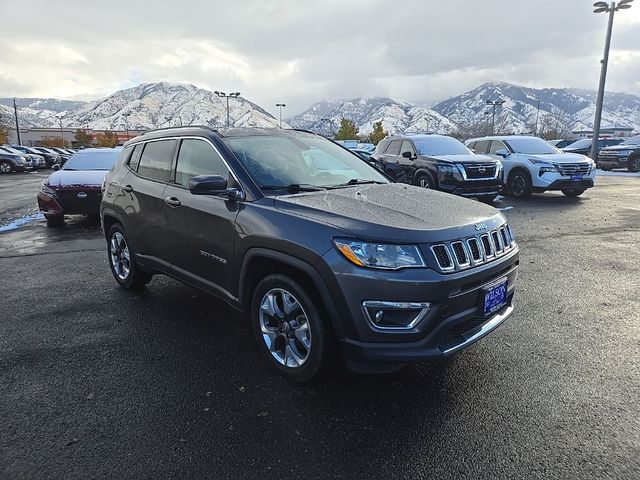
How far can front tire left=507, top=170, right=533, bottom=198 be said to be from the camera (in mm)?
12180

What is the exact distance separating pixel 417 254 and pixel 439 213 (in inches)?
22.4

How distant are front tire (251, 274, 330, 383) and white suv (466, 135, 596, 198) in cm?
1043

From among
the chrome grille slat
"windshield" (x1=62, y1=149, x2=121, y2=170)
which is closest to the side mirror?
the chrome grille slat

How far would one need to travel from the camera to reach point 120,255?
5.36m

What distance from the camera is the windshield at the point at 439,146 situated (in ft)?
37.9

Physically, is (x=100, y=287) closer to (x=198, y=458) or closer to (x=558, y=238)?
(x=198, y=458)

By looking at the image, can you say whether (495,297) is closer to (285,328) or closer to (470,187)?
(285,328)

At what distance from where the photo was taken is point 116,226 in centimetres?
528

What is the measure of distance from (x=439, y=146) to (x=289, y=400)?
9944 millimetres

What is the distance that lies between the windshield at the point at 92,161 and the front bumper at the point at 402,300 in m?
8.60

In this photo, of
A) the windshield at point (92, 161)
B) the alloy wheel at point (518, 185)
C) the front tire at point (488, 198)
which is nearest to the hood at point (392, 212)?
the front tire at point (488, 198)

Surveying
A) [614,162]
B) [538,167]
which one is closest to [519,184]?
[538,167]

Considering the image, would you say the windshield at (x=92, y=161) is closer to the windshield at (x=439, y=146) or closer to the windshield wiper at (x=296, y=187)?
the windshield at (x=439, y=146)

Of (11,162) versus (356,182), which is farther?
(11,162)
